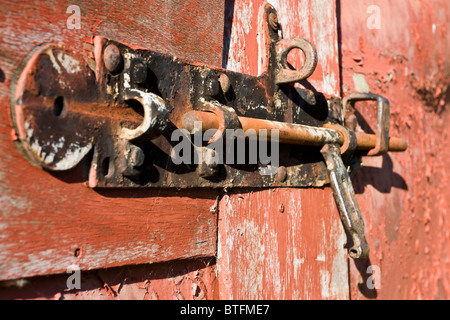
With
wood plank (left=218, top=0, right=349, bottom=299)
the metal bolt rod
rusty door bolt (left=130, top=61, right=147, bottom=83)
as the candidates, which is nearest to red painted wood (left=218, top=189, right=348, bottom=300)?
wood plank (left=218, top=0, right=349, bottom=299)

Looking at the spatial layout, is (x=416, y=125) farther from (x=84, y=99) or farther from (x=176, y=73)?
(x=84, y=99)

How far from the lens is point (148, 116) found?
1.62 ft

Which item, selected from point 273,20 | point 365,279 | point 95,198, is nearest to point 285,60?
point 273,20

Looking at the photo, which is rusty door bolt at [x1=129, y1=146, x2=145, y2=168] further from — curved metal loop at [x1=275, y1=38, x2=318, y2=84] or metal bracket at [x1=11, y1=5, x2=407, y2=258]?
curved metal loop at [x1=275, y1=38, x2=318, y2=84]

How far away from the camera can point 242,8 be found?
73 centimetres

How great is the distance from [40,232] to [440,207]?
4.27ft

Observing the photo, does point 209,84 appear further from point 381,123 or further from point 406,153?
point 406,153

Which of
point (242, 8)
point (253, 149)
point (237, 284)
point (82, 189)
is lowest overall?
point (237, 284)

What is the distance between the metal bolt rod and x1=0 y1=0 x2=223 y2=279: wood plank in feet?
0.36

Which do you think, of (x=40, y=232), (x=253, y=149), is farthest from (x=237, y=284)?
(x=40, y=232)

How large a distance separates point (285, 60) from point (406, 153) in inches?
26.0

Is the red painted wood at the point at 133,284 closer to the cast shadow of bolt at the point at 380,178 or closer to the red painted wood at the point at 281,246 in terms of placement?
the red painted wood at the point at 281,246

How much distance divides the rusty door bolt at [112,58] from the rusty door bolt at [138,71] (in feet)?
0.07

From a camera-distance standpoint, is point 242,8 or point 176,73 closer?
point 176,73
